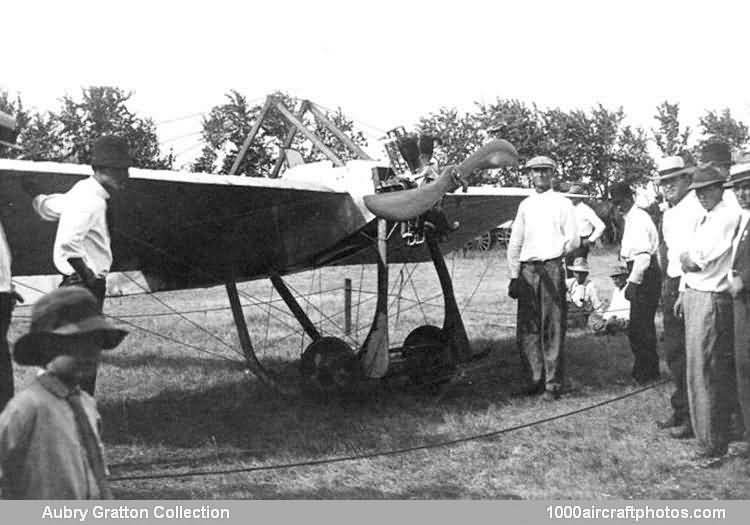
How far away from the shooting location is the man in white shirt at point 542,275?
7.75 m

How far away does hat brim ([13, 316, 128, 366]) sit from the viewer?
2.70 metres

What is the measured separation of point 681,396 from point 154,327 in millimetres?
9508

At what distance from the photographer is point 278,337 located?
12.9 metres

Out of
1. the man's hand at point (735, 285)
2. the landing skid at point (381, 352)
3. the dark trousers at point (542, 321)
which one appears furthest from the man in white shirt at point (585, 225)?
the man's hand at point (735, 285)

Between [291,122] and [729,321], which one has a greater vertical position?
[291,122]

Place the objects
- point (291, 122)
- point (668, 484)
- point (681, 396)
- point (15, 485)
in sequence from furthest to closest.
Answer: point (291, 122) → point (681, 396) → point (668, 484) → point (15, 485)

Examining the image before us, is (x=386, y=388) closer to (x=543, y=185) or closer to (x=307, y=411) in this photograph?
(x=307, y=411)

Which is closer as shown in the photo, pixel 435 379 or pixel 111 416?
pixel 111 416

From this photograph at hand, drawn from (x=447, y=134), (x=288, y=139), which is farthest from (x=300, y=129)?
(x=447, y=134)

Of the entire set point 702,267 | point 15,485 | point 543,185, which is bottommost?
point 15,485

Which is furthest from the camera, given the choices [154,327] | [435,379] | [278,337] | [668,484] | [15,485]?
[154,327]

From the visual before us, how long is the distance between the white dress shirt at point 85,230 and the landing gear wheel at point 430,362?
3866mm

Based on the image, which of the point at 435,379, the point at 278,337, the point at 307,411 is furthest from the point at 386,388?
the point at 278,337

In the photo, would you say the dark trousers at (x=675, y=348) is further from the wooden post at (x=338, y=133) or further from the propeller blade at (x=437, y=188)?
the wooden post at (x=338, y=133)
